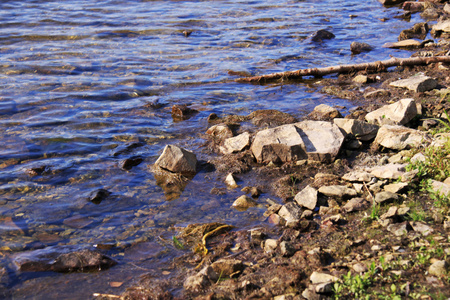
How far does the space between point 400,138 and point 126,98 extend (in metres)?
5.52

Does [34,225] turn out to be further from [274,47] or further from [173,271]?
[274,47]

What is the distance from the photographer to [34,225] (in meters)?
4.92

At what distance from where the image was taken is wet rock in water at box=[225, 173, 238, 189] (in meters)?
5.55

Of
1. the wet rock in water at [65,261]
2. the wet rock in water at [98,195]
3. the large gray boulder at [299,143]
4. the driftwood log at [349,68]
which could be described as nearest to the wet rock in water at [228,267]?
the wet rock in water at [65,261]

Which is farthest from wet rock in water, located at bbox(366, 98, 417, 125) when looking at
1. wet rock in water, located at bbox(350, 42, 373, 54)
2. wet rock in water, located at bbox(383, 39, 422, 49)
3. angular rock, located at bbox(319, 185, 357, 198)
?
wet rock in water, located at bbox(383, 39, 422, 49)

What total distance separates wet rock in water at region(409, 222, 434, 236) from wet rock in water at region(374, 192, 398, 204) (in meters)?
0.48

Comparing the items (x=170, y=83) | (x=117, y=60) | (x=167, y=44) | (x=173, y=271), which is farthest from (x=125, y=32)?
(x=173, y=271)

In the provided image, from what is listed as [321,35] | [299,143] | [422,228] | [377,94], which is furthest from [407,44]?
[422,228]

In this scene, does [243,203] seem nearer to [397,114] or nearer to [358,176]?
[358,176]

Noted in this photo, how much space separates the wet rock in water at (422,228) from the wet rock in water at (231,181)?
2.29 m

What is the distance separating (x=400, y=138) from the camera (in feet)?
18.3

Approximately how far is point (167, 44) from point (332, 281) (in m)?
10.2

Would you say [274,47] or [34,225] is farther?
[274,47]

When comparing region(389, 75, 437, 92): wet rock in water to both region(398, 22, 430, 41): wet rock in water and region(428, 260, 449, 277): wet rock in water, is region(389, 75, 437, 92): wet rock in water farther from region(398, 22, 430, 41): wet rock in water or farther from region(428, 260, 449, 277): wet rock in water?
region(428, 260, 449, 277): wet rock in water
